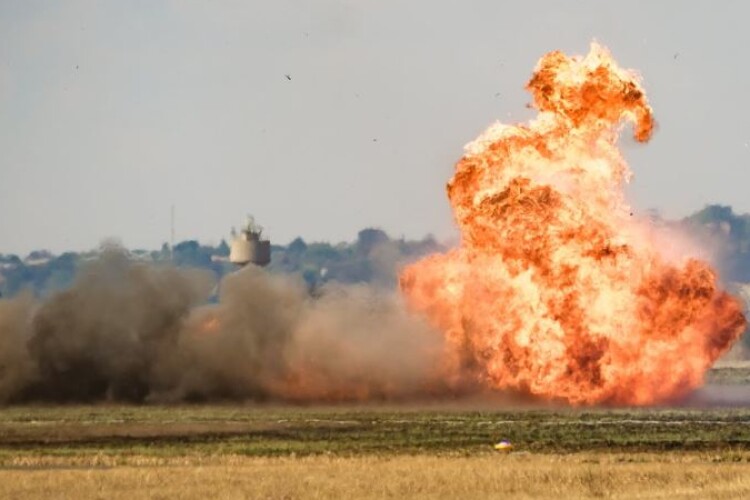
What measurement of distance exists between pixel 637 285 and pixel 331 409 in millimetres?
18711

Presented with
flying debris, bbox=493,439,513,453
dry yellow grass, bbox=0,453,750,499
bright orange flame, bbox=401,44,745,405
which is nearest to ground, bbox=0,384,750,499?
dry yellow grass, bbox=0,453,750,499

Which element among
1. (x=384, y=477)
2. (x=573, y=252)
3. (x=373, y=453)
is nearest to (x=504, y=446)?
(x=373, y=453)

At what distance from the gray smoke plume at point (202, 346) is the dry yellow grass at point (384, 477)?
4304 cm

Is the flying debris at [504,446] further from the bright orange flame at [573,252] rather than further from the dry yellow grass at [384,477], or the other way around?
the bright orange flame at [573,252]

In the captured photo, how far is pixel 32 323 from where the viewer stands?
121m

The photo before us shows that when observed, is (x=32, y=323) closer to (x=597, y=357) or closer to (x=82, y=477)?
(x=597, y=357)

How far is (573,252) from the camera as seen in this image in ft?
340

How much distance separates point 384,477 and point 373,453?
11.1 meters

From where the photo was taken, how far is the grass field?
6181 cm

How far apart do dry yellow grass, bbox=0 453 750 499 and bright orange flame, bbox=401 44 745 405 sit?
1250 inches

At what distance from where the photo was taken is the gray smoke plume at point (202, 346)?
116m

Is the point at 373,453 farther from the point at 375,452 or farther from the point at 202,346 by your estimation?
the point at 202,346

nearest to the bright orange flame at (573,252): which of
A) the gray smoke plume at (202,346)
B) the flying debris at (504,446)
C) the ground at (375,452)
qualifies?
the ground at (375,452)

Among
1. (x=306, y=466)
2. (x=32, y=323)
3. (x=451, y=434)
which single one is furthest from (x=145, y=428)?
(x=32, y=323)
